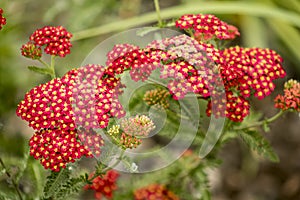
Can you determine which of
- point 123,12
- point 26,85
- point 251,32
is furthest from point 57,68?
point 251,32

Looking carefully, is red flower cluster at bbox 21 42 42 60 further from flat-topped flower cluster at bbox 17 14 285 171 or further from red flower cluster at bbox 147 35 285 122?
red flower cluster at bbox 147 35 285 122

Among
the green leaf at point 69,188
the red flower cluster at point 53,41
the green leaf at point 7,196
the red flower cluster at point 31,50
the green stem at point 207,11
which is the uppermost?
the green stem at point 207,11

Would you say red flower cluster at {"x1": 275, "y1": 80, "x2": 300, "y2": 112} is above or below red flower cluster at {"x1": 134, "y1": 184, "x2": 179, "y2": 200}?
above

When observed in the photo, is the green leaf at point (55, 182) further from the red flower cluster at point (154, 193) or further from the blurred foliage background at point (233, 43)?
the blurred foliage background at point (233, 43)

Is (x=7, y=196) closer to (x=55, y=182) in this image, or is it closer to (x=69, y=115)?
(x=55, y=182)

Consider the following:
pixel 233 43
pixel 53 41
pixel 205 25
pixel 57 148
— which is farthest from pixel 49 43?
pixel 233 43

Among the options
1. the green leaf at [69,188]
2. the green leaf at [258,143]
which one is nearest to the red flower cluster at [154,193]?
the green leaf at [258,143]

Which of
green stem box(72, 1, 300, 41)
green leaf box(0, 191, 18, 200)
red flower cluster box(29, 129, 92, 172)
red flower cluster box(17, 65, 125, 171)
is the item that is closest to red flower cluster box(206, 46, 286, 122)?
red flower cluster box(17, 65, 125, 171)
